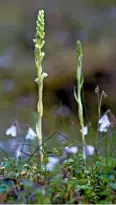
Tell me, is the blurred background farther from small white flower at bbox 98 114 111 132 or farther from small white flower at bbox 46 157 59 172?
small white flower at bbox 46 157 59 172

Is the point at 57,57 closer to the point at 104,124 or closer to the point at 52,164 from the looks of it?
the point at 104,124

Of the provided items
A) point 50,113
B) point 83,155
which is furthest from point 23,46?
point 83,155

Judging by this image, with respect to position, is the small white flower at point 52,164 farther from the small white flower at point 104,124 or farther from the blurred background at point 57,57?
the blurred background at point 57,57

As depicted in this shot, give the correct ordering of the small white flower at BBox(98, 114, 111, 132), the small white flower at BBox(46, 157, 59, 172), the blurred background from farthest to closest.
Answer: the blurred background
the small white flower at BBox(98, 114, 111, 132)
the small white flower at BBox(46, 157, 59, 172)

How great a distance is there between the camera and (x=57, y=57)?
590cm

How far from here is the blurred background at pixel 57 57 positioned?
16.1ft

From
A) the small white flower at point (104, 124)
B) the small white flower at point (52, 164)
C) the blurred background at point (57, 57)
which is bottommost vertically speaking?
the small white flower at point (52, 164)

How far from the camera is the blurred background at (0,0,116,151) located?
4910 mm

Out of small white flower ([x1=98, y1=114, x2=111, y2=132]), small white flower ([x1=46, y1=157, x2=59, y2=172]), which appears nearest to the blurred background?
small white flower ([x1=98, y1=114, x2=111, y2=132])

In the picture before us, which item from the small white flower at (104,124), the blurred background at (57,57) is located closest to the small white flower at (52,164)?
the small white flower at (104,124)

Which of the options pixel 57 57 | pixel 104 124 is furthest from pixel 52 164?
pixel 57 57

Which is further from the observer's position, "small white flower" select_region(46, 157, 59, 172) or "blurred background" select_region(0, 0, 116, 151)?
"blurred background" select_region(0, 0, 116, 151)

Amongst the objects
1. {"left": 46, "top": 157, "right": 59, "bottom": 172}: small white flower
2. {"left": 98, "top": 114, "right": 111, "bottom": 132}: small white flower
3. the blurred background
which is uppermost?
the blurred background

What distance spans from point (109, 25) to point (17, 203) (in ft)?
18.7
